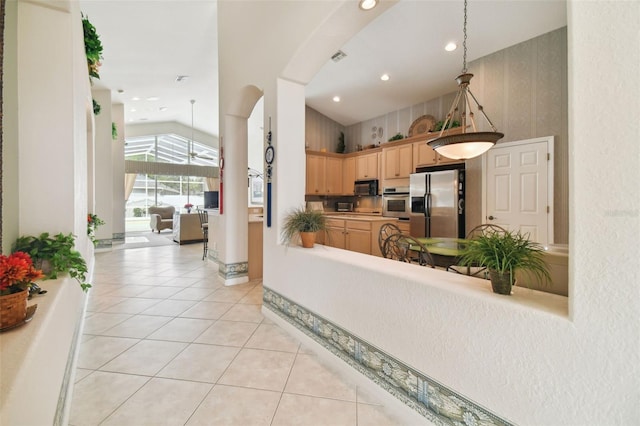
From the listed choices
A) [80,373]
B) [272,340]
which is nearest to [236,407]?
[272,340]

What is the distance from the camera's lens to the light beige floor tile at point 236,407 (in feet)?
5.10

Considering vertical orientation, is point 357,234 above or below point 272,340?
above

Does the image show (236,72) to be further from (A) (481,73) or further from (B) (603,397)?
(B) (603,397)

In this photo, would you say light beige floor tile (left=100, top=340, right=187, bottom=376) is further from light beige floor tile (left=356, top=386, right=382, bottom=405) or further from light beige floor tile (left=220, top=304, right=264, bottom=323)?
light beige floor tile (left=356, top=386, right=382, bottom=405)

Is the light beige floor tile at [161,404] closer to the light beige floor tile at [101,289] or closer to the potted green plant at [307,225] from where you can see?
the potted green plant at [307,225]

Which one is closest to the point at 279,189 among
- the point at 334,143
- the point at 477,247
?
the point at 477,247

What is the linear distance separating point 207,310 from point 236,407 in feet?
5.39

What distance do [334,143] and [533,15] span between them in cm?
452

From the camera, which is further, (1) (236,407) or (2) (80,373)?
(2) (80,373)

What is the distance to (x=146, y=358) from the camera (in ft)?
7.08

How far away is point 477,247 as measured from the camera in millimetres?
1259

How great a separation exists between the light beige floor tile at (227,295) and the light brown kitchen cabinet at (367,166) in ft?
12.6

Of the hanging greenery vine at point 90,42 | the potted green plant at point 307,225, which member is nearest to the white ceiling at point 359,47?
the hanging greenery vine at point 90,42

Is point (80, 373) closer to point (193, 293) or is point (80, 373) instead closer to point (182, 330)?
point (182, 330)
